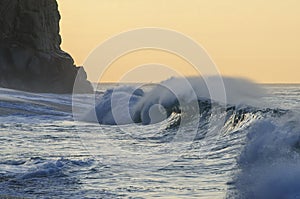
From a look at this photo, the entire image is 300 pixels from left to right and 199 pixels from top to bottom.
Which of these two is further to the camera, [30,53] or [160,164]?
[30,53]

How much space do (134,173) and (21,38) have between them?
5626 cm

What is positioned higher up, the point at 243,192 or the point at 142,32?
the point at 142,32

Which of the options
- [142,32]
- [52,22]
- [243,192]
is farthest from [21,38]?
[243,192]

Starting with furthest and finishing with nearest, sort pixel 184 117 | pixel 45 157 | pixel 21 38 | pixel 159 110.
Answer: pixel 21 38
pixel 159 110
pixel 184 117
pixel 45 157

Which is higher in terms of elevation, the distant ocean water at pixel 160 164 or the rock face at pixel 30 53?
the rock face at pixel 30 53

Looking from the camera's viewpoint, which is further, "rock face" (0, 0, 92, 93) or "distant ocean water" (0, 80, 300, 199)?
"rock face" (0, 0, 92, 93)

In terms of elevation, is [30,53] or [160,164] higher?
[30,53]

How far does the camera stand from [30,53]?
63.5 meters

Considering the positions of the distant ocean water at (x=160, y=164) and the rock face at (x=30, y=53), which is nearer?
the distant ocean water at (x=160, y=164)

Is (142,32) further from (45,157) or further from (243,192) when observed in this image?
(243,192)

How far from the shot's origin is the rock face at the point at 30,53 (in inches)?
2456

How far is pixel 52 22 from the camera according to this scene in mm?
70062

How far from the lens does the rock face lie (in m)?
62.4

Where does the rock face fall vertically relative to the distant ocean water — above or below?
above
